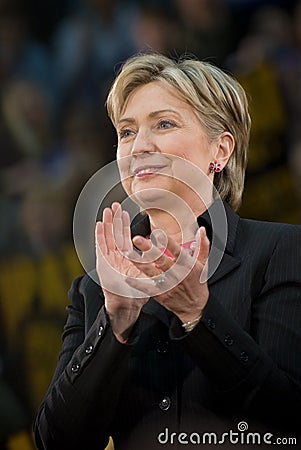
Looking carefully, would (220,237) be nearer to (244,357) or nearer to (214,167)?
(214,167)

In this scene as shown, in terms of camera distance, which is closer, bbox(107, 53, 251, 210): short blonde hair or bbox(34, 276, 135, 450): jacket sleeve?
bbox(34, 276, 135, 450): jacket sleeve

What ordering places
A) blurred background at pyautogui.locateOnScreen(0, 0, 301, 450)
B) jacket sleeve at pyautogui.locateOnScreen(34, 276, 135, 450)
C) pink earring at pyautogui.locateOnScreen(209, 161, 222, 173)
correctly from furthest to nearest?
blurred background at pyautogui.locateOnScreen(0, 0, 301, 450) < pink earring at pyautogui.locateOnScreen(209, 161, 222, 173) < jacket sleeve at pyautogui.locateOnScreen(34, 276, 135, 450)

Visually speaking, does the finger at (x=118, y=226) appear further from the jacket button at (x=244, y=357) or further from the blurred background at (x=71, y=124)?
the blurred background at (x=71, y=124)

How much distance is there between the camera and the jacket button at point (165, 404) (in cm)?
142

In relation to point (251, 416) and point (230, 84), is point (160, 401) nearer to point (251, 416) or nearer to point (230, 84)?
point (251, 416)

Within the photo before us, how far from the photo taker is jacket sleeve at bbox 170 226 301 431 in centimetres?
134

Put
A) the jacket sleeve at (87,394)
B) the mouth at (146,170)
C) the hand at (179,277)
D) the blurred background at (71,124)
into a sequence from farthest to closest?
the blurred background at (71,124) → the mouth at (146,170) → the jacket sleeve at (87,394) → the hand at (179,277)

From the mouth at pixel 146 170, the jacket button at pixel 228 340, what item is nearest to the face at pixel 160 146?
the mouth at pixel 146 170

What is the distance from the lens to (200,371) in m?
1.42

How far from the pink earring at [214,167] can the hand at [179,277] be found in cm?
31

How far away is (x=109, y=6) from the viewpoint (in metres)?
3.51

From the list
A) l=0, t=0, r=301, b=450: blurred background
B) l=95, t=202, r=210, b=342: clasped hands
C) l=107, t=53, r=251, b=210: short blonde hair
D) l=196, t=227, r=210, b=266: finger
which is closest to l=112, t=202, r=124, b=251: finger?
l=95, t=202, r=210, b=342: clasped hands

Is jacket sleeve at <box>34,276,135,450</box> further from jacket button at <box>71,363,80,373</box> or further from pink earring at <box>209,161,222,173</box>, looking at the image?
pink earring at <box>209,161,222,173</box>

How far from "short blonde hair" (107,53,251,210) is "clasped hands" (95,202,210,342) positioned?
0.33m
